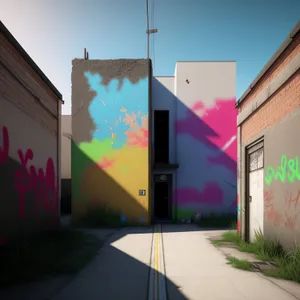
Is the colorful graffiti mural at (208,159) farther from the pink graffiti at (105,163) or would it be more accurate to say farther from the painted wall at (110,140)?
the pink graffiti at (105,163)

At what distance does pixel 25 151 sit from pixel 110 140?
7440 millimetres

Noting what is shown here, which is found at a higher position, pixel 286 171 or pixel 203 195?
pixel 286 171

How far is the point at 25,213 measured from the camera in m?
8.48

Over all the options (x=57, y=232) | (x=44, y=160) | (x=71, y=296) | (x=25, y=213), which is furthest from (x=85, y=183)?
(x=71, y=296)

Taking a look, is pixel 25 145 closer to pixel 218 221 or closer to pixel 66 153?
pixel 218 221

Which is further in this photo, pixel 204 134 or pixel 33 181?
pixel 204 134

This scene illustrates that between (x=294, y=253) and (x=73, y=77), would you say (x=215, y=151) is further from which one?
(x=294, y=253)

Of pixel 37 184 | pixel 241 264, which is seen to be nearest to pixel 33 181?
pixel 37 184

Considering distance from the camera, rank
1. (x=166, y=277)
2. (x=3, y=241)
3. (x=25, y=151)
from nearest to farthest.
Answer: (x=166, y=277) → (x=3, y=241) → (x=25, y=151)

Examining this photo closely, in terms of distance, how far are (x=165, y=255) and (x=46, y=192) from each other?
14.7ft

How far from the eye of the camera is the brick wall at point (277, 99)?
685 cm

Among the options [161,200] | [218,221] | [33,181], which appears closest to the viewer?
[33,181]

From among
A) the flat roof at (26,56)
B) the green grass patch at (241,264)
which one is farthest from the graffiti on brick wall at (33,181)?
the green grass patch at (241,264)

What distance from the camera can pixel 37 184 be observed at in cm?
951
